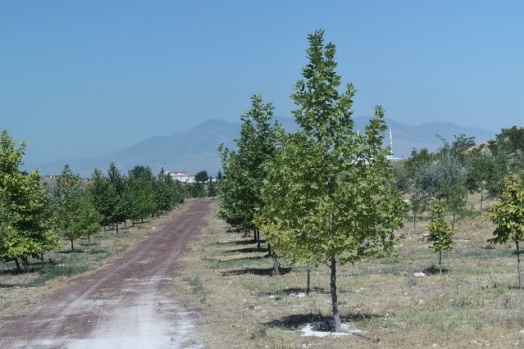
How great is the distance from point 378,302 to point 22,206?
82.5 feet

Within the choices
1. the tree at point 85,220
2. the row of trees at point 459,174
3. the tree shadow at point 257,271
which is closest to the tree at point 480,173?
the row of trees at point 459,174

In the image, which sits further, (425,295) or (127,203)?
(127,203)

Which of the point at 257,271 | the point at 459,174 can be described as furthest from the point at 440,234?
the point at 459,174

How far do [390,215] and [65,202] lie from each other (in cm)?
4381

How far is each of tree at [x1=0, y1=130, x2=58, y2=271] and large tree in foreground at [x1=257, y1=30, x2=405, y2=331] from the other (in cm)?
2468

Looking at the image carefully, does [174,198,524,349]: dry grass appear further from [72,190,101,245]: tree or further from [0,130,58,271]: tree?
[72,190,101,245]: tree

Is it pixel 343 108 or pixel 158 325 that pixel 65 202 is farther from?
pixel 343 108

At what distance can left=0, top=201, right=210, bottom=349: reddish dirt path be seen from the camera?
17922 millimetres

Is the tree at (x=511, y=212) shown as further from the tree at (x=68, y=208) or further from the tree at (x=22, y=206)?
the tree at (x=68, y=208)

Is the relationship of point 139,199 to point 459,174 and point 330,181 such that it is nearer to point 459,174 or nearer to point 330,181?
point 459,174

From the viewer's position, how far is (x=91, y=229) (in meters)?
56.5

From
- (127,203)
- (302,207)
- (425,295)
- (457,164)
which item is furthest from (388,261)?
(127,203)

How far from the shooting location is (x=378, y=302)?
71.9ft

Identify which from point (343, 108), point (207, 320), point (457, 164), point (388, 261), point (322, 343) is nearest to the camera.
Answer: point (322, 343)
